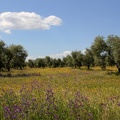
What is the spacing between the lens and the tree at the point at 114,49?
48000mm

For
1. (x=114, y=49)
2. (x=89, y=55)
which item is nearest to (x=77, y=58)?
(x=89, y=55)

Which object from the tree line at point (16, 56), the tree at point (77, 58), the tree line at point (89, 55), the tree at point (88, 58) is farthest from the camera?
the tree at point (77, 58)

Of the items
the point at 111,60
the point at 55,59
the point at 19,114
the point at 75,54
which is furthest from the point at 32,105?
the point at 55,59

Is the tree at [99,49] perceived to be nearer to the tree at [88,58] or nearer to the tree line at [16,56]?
the tree line at [16,56]

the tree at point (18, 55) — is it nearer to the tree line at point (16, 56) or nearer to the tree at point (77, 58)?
the tree line at point (16, 56)

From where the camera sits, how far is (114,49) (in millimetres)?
50188

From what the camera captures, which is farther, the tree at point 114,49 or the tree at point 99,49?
the tree at point 99,49

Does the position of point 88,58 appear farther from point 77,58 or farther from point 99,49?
point 99,49

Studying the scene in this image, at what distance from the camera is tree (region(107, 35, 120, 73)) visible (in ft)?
157

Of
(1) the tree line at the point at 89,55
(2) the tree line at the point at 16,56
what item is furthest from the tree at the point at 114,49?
(2) the tree line at the point at 16,56

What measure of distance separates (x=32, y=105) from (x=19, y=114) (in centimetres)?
85

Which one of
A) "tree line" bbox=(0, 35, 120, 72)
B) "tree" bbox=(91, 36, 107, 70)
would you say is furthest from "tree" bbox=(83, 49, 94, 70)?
"tree" bbox=(91, 36, 107, 70)

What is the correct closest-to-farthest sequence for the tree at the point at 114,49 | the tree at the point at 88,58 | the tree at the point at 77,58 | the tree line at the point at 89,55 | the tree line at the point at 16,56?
the tree at the point at 114,49
the tree line at the point at 89,55
the tree line at the point at 16,56
the tree at the point at 88,58
the tree at the point at 77,58

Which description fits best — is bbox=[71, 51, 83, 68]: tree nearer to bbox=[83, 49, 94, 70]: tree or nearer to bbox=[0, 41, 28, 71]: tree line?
bbox=[83, 49, 94, 70]: tree
